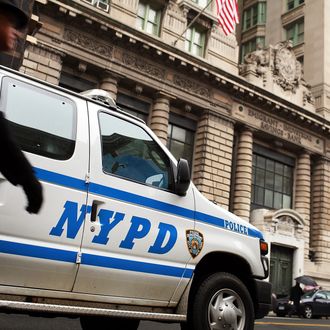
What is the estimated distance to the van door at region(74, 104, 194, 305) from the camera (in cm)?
418

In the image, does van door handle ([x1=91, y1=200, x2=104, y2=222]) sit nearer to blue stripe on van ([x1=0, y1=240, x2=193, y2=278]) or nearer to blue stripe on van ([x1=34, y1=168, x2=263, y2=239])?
blue stripe on van ([x1=34, y1=168, x2=263, y2=239])

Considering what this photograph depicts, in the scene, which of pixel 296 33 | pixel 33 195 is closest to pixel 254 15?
pixel 296 33

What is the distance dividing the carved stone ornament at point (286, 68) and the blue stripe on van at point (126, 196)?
2621 centimetres

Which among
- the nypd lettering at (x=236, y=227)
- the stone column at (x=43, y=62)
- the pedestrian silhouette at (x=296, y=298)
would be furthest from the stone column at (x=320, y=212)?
the nypd lettering at (x=236, y=227)

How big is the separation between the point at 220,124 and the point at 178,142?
258 centimetres

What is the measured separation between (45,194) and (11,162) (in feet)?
4.74

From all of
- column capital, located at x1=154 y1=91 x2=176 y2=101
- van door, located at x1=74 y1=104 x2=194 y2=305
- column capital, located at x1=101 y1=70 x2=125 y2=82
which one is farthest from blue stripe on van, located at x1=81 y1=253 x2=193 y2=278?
column capital, located at x1=154 y1=91 x2=176 y2=101

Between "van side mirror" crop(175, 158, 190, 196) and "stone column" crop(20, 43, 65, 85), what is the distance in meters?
16.6

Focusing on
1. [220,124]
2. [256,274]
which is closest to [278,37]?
[220,124]

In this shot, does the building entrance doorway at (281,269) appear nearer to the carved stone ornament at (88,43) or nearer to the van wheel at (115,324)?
the carved stone ornament at (88,43)

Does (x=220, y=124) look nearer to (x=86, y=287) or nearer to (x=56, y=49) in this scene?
(x=56, y=49)

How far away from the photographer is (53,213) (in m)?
3.90

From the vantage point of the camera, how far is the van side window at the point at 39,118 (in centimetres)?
389

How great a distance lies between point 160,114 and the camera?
78.8 ft
